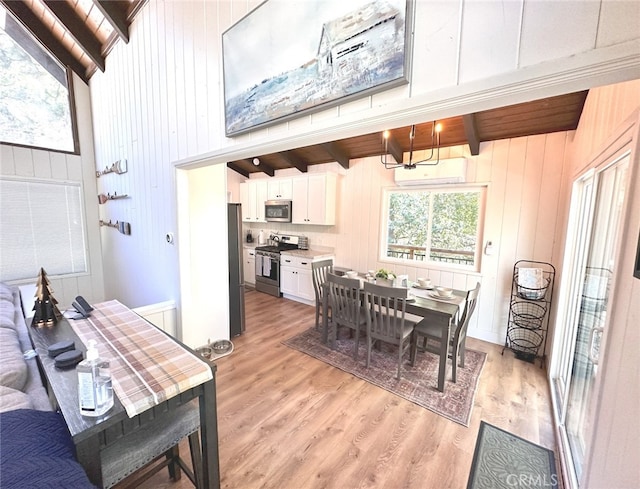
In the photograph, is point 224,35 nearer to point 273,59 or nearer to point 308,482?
point 273,59

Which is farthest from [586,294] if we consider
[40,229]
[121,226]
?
[40,229]

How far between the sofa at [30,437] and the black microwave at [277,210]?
401cm

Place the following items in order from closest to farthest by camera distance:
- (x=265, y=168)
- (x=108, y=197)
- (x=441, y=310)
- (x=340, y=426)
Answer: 1. (x=340, y=426)
2. (x=441, y=310)
3. (x=108, y=197)
4. (x=265, y=168)

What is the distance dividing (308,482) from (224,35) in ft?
9.90

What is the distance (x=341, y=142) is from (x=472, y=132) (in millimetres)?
1799

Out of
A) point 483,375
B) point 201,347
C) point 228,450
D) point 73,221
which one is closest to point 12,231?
point 73,221

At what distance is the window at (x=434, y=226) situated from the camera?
3.55 meters

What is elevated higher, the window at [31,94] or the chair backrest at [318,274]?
the window at [31,94]

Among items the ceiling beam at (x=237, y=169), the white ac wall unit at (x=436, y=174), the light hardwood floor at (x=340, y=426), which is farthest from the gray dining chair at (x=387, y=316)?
the ceiling beam at (x=237, y=169)

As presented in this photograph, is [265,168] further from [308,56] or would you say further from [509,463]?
[509,463]

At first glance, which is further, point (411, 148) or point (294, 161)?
point (294, 161)

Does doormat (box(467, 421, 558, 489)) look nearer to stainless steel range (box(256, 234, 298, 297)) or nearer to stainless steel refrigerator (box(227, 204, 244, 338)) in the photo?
stainless steel refrigerator (box(227, 204, 244, 338))

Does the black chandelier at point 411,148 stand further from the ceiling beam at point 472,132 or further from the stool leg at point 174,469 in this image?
the stool leg at point 174,469

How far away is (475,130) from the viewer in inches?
119
